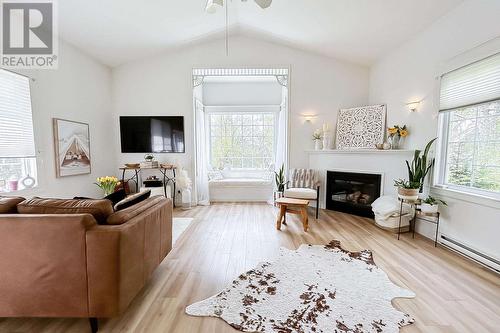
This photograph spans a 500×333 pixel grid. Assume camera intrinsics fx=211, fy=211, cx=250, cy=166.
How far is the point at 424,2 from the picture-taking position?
8.52 feet

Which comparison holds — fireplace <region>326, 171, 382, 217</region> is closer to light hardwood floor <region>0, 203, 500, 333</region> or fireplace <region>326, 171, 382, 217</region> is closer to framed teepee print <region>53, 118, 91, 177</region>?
light hardwood floor <region>0, 203, 500, 333</region>

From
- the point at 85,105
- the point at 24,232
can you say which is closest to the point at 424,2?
the point at 24,232

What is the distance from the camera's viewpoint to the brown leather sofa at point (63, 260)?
50.9 inches

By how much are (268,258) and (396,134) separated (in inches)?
118

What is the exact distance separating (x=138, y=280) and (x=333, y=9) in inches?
157

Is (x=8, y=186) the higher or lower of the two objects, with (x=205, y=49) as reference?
lower

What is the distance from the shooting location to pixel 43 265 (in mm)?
1320

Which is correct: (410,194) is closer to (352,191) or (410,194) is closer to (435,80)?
(352,191)

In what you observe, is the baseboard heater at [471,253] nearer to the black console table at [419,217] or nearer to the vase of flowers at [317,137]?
the black console table at [419,217]

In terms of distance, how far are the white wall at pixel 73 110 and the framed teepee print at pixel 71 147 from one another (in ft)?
0.25

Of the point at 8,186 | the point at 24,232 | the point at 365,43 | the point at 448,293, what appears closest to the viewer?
the point at 24,232

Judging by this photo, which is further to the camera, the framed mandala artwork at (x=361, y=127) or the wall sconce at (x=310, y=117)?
the wall sconce at (x=310, y=117)

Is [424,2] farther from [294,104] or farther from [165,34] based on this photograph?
[165,34]

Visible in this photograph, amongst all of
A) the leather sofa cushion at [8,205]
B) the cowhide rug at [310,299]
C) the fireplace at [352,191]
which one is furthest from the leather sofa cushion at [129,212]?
the fireplace at [352,191]
